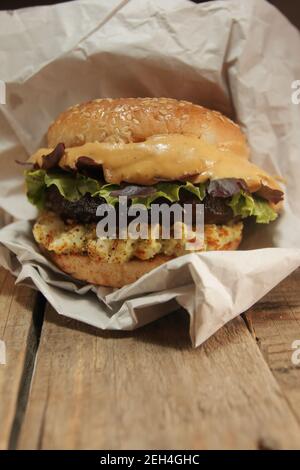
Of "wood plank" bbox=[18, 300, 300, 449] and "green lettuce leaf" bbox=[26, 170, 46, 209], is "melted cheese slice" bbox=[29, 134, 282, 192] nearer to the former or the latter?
"green lettuce leaf" bbox=[26, 170, 46, 209]

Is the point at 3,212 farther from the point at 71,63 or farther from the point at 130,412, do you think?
the point at 130,412

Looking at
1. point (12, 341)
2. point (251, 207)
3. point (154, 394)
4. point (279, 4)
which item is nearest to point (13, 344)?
point (12, 341)

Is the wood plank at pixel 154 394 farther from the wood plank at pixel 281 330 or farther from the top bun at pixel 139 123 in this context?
the top bun at pixel 139 123

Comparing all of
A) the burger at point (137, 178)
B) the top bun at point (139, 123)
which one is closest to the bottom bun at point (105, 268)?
the burger at point (137, 178)

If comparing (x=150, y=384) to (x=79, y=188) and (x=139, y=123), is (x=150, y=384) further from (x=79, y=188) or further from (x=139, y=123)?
(x=139, y=123)

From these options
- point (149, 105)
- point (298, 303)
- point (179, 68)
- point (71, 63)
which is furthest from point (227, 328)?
point (71, 63)

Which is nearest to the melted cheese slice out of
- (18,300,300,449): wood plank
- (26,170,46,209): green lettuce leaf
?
(26,170,46,209): green lettuce leaf
